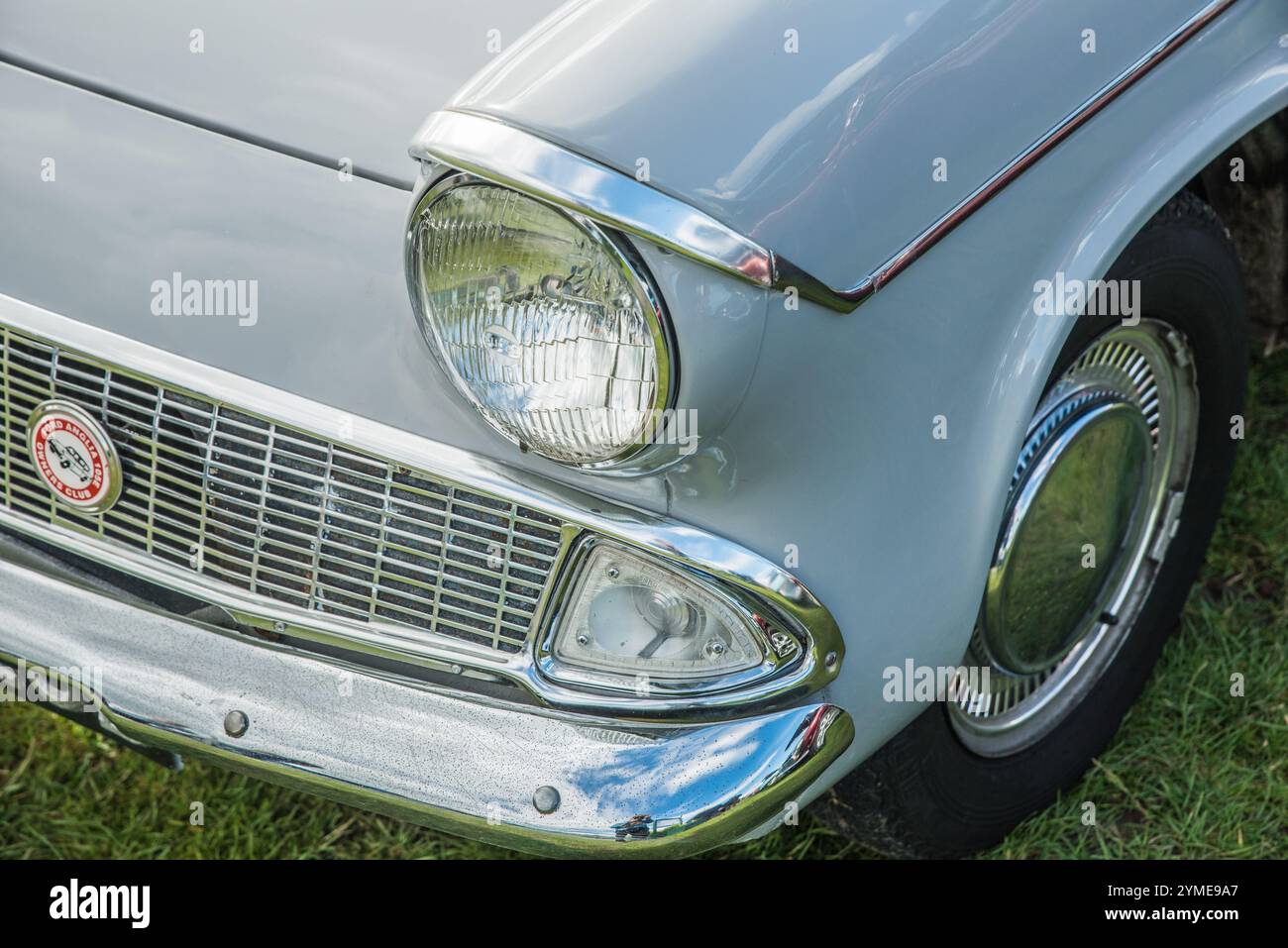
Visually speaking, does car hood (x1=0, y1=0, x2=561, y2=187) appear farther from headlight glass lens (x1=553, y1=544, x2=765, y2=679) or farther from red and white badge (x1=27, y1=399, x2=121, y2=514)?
headlight glass lens (x1=553, y1=544, x2=765, y2=679)

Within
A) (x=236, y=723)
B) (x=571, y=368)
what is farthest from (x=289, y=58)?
(x=236, y=723)

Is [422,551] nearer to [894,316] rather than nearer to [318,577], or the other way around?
[318,577]

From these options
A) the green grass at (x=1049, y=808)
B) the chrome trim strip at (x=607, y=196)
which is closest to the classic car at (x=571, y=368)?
the chrome trim strip at (x=607, y=196)

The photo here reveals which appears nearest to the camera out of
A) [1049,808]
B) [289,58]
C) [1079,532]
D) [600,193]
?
[600,193]

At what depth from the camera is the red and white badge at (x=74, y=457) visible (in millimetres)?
1569

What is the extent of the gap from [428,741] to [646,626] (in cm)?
28

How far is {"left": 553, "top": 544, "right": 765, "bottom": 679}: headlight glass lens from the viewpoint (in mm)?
1429

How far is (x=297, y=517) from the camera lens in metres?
1.50

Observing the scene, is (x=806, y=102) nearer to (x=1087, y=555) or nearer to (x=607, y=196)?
(x=607, y=196)
